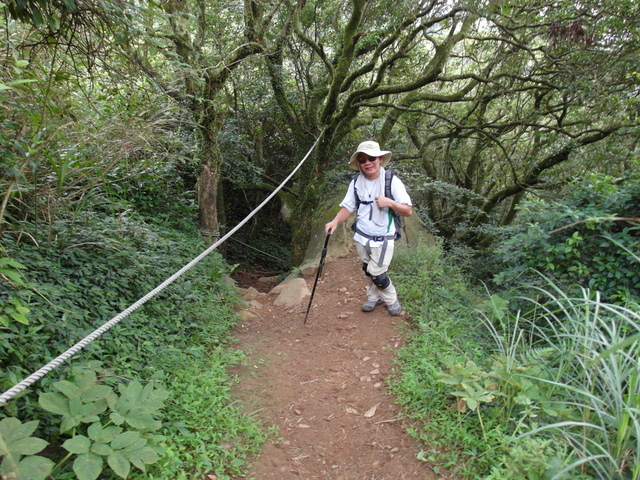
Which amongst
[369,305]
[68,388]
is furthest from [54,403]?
[369,305]

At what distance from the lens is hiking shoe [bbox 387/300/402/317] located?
14.1 feet

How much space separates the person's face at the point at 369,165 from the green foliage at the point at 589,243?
167cm

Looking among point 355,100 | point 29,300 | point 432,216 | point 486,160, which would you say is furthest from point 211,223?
point 486,160

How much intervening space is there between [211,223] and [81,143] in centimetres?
299

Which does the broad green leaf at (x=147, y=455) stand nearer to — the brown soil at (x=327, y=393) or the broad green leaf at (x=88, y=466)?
the broad green leaf at (x=88, y=466)

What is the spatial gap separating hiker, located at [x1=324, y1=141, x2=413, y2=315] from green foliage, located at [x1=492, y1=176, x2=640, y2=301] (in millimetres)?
1331

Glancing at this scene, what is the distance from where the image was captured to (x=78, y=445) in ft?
6.23

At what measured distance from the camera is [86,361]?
8.11 ft

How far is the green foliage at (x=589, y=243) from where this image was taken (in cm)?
353

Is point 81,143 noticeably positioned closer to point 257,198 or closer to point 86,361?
point 86,361

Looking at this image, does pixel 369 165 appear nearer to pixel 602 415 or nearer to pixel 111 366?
pixel 602 415

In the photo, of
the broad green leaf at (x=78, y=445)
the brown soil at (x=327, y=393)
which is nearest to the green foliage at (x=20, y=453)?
the broad green leaf at (x=78, y=445)

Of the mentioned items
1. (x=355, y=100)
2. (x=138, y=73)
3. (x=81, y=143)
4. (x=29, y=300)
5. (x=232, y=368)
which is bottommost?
(x=232, y=368)

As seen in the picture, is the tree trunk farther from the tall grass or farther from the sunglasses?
the tall grass
